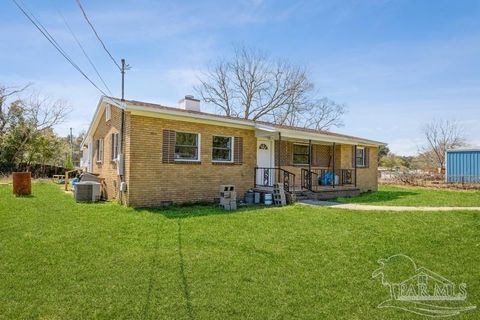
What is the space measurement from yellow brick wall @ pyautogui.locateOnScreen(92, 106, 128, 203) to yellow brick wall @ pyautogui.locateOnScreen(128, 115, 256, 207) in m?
1.43

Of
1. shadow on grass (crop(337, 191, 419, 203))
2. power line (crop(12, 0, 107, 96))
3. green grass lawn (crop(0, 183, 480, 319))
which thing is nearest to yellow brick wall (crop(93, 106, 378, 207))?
green grass lawn (crop(0, 183, 480, 319))

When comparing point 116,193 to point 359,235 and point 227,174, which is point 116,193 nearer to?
point 227,174

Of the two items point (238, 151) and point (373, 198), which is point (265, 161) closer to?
point (238, 151)

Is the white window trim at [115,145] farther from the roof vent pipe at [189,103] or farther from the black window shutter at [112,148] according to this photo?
the roof vent pipe at [189,103]

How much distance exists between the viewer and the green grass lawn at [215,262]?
3.42 metres

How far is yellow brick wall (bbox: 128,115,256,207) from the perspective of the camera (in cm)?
1002

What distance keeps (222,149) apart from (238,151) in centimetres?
71

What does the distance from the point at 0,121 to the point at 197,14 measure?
28.4 metres

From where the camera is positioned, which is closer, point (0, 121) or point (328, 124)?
point (0, 121)

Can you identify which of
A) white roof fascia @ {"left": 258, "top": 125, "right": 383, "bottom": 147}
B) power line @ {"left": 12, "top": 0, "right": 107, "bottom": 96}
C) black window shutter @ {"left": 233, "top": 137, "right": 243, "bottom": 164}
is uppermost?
power line @ {"left": 12, "top": 0, "right": 107, "bottom": 96}

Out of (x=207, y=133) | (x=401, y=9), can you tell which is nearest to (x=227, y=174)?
(x=207, y=133)

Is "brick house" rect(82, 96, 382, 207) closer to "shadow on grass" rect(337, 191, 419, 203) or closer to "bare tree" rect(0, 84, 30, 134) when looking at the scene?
"shadow on grass" rect(337, 191, 419, 203)

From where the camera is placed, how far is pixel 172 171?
35.2 feet

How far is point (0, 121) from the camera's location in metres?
28.9
